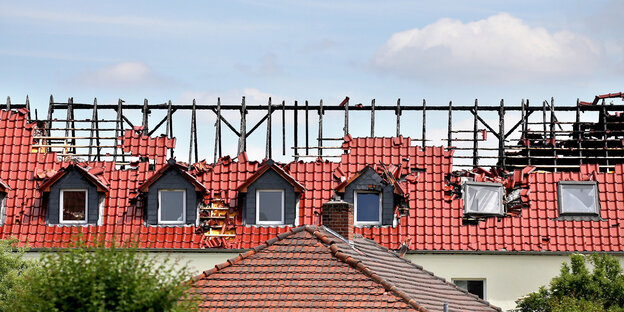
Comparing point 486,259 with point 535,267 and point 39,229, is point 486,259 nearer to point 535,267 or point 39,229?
point 535,267

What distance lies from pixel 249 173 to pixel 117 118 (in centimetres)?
761

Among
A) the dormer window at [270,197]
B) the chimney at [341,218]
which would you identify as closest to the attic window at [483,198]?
the dormer window at [270,197]

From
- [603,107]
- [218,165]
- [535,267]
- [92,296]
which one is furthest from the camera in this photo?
[603,107]

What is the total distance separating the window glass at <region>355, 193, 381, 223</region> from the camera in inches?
1447

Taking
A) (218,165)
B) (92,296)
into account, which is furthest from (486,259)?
(92,296)

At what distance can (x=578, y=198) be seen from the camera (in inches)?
1458

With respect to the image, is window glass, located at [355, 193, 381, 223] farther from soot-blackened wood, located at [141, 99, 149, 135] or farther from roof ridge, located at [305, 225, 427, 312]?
soot-blackened wood, located at [141, 99, 149, 135]

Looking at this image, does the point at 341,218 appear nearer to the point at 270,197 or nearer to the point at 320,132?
the point at 270,197

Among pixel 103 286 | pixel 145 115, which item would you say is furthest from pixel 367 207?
pixel 103 286

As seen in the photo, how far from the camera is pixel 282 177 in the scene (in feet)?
120

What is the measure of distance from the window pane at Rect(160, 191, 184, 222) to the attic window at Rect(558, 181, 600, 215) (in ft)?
39.4

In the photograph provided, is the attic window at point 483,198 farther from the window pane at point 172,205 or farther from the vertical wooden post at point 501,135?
the window pane at point 172,205

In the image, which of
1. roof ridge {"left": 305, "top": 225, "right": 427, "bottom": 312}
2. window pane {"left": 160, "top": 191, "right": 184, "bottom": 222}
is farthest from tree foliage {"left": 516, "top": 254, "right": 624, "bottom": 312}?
window pane {"left": 160, "top": 191, "right": 184, "bottom": 222}

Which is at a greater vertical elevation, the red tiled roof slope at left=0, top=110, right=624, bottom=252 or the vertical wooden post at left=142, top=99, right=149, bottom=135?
the vertical wooden post at left=142, top=99, right=149, bottom=135
